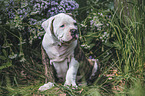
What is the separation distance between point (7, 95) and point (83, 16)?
2435 millimetres

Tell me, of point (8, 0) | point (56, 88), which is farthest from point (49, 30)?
point (8, 0)

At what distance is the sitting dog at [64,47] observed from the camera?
84.4 inches

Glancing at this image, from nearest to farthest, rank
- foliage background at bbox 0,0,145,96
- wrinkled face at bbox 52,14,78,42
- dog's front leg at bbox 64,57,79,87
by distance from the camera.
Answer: wrinkled face at bbox 52,14,78,42 < dog's front leg at bbox 64,57,79,87 < foliage background at bbox 0,0,145,96

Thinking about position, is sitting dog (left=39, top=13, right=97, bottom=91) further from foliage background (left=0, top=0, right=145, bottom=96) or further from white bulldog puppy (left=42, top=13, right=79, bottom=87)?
foliage background (left=0, top=0, right=145, bottom=96)

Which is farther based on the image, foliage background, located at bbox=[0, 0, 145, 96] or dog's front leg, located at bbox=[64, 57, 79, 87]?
foliage background, located at bbox=[0, 0, 145, 96]

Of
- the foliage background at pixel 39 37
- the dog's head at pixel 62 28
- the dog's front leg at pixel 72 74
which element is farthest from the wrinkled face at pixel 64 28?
the foliage background at pixel 39 37

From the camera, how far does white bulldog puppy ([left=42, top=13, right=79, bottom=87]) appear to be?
7.00ft

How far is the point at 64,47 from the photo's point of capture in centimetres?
225

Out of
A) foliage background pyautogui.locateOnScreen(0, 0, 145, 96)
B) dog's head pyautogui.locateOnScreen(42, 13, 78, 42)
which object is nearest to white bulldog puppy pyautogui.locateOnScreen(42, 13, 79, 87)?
dog's head pyautogui.locateOnScreen(42, 13, 78, 42)

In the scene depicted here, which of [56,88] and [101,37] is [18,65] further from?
[101,37]

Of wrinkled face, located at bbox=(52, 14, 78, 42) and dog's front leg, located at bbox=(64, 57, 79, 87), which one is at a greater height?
wrinkled face, located at bbox=(52, 14, 78, 42)

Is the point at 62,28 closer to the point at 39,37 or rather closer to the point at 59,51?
the point at 59,51

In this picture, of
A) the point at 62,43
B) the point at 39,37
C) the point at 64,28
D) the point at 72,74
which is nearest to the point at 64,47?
the point at 62,43

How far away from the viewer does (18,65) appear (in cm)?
327
